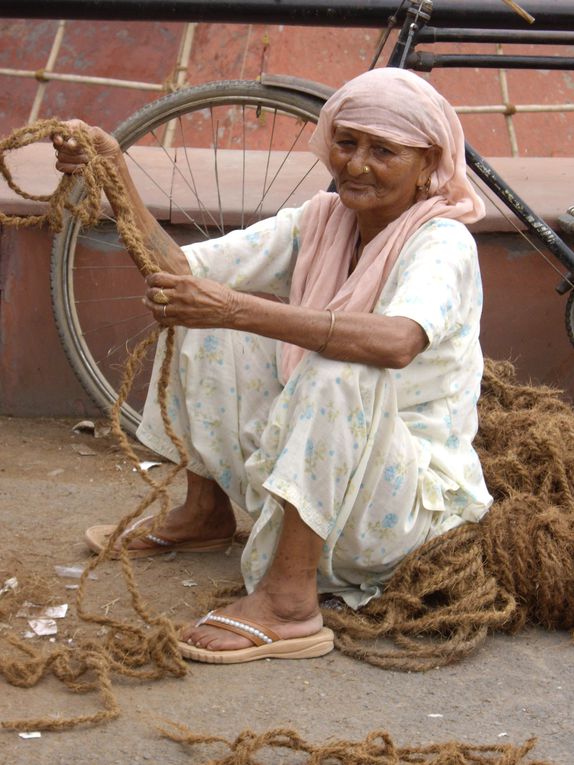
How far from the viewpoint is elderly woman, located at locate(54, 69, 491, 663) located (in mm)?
2523

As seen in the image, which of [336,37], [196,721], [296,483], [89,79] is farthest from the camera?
[336,37]

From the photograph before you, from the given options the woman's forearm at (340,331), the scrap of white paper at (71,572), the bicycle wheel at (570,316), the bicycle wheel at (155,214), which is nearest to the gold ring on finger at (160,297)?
the woman's forearm at (340,331)

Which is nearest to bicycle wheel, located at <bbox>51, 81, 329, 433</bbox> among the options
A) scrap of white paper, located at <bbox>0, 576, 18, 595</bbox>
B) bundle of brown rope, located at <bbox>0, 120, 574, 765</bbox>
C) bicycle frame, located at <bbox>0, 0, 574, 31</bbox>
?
bicycle frame, located at <bbox>0, 0, 574, 31</bbox>

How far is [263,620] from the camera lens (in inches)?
104

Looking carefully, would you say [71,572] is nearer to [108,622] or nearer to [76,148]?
[108,622]

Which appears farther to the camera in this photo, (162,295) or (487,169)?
(487,169)

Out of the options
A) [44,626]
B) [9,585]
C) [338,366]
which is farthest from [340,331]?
[9,585]

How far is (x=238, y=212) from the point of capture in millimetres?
4105

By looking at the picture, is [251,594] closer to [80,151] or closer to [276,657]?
[276,657]

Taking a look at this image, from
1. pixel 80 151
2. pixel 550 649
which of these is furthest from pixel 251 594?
pixel 80 151

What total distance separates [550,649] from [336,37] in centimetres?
424

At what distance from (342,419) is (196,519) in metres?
0.77

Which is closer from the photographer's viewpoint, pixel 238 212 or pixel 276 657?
pixel 276 657

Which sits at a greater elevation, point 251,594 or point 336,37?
point 336,37
